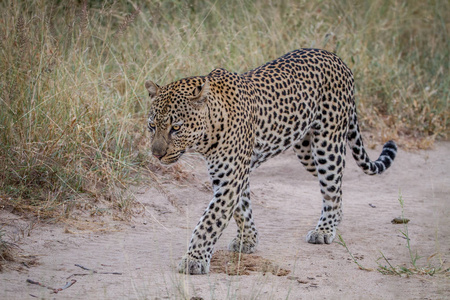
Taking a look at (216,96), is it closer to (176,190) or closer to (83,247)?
(83,247)

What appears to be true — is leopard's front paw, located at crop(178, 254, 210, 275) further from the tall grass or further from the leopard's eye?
the tall grass

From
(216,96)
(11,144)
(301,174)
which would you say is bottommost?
(301,174)

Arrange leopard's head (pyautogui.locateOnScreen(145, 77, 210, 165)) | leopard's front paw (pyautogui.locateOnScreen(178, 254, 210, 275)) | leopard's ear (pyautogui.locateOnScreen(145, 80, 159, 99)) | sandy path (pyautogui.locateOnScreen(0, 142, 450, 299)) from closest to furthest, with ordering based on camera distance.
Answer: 1. sandy path (pyautogui.locateOnScreen(0, 142, 450, 299))
2. leopard's head (pyautogui.locateOnScreen(145, 77, 210, 165))
3. leopard's front paw (pyautogui.locateOnScreen(178, 254, 210, 275))
4. leopard's ear (pyautogui.locateOnScreen(145, 80, 159, 99))

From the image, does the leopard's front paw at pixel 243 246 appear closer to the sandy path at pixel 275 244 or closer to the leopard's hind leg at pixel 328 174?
the sandy path at pixel 275 244

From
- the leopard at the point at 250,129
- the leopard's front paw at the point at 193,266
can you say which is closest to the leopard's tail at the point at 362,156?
the leopard at the point at 250,129

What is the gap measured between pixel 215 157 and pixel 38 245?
1683 mm

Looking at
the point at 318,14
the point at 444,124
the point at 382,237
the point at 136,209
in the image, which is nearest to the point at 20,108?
the point at 136,209

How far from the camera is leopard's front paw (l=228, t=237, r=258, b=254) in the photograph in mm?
5701

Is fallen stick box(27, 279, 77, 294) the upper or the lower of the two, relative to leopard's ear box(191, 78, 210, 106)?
lower

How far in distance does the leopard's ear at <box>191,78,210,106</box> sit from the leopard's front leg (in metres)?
0.59

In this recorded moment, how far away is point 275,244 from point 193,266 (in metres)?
1.29

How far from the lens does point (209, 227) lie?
505cm

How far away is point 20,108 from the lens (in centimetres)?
638

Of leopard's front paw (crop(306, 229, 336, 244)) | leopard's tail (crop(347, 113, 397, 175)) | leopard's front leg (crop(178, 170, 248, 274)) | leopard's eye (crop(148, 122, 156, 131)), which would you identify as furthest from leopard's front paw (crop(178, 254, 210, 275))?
leopard's tail (crop(347, 113, 397, 175))
